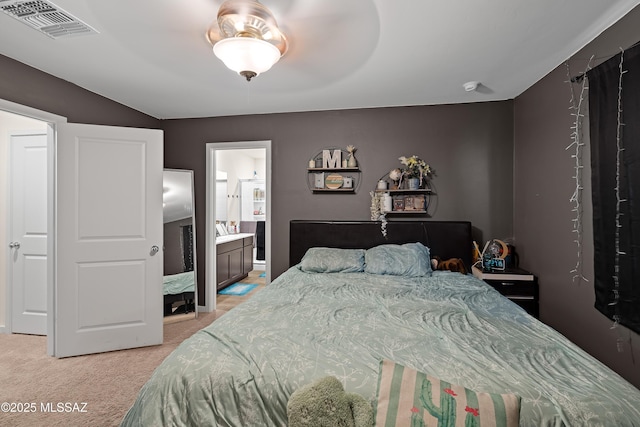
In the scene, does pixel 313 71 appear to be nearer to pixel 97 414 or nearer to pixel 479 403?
pixel 479 403

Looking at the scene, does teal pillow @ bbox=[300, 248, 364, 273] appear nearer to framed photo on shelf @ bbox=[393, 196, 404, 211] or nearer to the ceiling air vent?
framed photo on shelf @ bbox=[393, 196, 404, 211]

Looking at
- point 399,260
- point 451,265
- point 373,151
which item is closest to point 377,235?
point 399,260

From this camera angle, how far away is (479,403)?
41.6 inches

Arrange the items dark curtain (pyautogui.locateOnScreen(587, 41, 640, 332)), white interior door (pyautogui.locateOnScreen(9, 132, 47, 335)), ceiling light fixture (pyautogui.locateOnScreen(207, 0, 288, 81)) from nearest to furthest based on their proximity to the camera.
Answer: ceiling light fixture (pyautogui.locateOnScreen(207, 0, 288, 81)) < dark curtain (pyautogui.locateOnScreen(587, 41, 640, 332)) < white interior door (pyautogui.locateOnScreen(9, 132, 47, 335))

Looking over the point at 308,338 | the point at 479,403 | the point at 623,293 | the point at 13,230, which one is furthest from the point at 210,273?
the point at 623,293

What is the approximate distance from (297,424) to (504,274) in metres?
2.62

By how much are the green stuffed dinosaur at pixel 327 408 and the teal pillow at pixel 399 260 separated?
1.96 m

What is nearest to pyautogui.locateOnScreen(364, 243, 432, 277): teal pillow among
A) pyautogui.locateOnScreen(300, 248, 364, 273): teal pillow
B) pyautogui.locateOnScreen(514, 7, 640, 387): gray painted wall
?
pyautogui.locateOnScreen(300, 248, 364, 273): teal pillow

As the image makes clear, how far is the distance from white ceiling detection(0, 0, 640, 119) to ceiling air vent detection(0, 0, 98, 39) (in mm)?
52

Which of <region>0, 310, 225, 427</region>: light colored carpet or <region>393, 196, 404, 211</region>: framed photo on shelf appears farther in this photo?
<region>393, 196, 404, 211</region>: framed photo on shelf

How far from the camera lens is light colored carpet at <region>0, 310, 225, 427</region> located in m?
2.01

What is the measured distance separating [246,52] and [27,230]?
3.19 m

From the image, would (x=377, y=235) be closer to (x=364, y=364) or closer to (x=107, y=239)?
(x=364, y=364)

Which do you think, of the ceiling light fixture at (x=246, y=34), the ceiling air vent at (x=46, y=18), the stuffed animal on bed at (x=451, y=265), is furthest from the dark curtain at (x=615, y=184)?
the ceiling air vent at (x=46, y=18)
